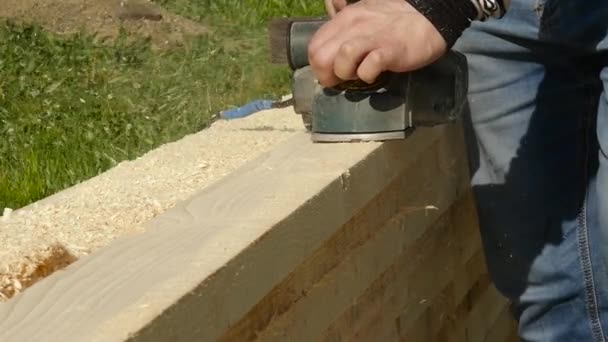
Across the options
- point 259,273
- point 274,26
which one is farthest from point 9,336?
point 274,26

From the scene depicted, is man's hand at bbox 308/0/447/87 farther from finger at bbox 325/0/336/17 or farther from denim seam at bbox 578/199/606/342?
denim seam at bbox 578/199/606/342

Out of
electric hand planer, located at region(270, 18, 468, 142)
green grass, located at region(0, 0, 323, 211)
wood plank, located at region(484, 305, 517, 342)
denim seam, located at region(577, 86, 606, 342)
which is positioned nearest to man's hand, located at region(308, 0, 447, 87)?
electric hand planer, located at region(270, 18, 468, 142)

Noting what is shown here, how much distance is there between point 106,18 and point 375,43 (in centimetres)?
448

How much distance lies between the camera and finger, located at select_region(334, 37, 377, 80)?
2.09 meters

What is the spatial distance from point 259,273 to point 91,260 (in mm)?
279

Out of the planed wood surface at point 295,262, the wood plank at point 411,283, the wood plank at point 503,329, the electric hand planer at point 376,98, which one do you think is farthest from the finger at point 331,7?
the wood plank at point 503,329

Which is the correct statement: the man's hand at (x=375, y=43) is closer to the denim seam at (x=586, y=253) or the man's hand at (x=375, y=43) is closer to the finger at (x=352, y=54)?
the finger at (x=352, y=54)

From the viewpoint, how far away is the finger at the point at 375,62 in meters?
2.09

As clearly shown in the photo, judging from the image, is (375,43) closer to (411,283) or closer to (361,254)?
(361,254)

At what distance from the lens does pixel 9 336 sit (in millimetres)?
1515

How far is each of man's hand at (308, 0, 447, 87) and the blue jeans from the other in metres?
0.54

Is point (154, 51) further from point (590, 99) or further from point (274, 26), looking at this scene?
point (590, 99)

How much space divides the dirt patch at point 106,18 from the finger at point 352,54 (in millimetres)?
4051

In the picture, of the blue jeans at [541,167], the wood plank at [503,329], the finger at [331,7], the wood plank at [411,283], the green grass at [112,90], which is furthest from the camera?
the green grass at [112,90]
